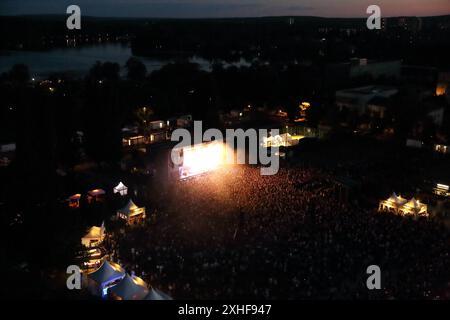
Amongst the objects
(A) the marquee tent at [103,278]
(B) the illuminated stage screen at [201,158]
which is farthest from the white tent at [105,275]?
(B) the illuminated stage screen at [201,158]

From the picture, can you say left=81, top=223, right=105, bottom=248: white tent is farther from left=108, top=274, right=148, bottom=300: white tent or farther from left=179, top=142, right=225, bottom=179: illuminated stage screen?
left=179, top=142, right=225, bottom=179: illuminated stage screen

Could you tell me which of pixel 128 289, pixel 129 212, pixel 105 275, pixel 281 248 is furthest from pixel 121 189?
pixel 128 289

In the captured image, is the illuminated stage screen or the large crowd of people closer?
the large crowd of people

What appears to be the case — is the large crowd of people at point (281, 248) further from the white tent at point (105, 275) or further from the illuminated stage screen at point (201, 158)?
the illuminated stage screen at point (201, 158)

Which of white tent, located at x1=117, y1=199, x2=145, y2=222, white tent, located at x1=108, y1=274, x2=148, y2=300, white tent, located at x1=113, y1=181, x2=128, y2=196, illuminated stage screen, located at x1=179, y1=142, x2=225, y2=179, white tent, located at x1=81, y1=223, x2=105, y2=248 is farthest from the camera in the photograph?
illuminated stage screen, located at x1=179, y1=142, x2=225, y2=179

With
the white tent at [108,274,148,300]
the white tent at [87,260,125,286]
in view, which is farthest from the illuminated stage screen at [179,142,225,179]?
the white tent at [108,274,148,300]
